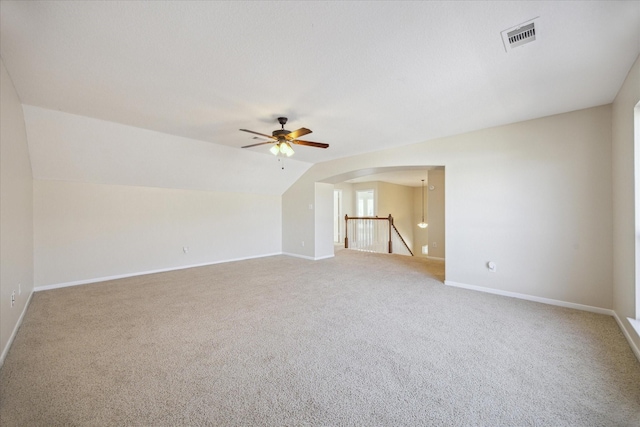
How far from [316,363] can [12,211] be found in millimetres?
3520

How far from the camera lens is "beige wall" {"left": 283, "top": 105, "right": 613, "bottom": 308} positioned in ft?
10.7

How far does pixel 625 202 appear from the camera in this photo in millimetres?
2693

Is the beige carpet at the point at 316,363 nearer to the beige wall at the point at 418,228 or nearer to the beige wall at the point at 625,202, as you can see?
the beige wall at the point at 625,202

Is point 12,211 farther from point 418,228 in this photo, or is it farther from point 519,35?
point 418,228

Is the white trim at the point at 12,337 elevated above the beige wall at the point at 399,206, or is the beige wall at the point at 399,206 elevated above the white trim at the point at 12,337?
the beige wall at the point at 399,206

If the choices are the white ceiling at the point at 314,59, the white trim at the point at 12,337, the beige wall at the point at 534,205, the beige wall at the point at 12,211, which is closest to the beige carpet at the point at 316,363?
the white trim at the point at 12,337

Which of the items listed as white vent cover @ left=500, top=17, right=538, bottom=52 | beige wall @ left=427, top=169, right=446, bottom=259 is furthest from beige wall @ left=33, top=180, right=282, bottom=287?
white vent cover @ left=500, top=17, right=538, bottom=52

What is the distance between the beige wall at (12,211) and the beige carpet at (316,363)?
28 centimetres

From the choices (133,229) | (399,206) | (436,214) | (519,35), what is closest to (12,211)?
(133,229)

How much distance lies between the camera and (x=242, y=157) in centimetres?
559

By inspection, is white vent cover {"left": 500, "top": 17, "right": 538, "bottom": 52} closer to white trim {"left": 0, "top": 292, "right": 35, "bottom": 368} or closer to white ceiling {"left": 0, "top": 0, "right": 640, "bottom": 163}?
white ceiling {"left": 0, "top": 0, "right": 640, "bottom": 163}

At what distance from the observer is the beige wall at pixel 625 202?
2447 millimetres

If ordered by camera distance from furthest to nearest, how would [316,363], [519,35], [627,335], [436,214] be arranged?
[436,214] → [627,335] → [316,363] → [519,35]

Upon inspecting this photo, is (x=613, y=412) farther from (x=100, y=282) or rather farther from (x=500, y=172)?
(x=100, y=282)
